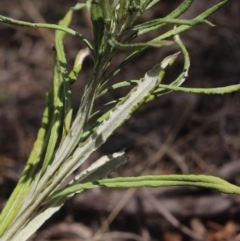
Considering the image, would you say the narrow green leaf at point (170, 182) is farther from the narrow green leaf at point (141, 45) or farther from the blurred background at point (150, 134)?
the blurred background at point (150, 134)

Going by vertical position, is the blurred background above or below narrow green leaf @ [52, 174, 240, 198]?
below

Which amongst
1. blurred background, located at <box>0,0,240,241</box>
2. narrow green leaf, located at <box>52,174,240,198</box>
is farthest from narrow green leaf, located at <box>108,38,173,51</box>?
blurred background, located at <box>0,0,240,241</box>

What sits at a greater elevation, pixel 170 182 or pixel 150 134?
pixel 170 182

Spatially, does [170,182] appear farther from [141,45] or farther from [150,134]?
[150,134]

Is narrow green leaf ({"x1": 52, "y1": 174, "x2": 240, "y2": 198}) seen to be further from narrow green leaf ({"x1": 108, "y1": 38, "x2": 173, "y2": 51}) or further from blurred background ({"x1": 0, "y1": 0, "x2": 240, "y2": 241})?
blurred background ({"x1": 0, "y1": 0, "x2": 240, "y2": 241})

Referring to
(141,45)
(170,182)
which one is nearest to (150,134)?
(170,182)

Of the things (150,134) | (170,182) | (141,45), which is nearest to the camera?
(141,45)

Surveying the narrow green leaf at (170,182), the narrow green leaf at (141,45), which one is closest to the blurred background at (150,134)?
the narrow green leaf at (170,182)

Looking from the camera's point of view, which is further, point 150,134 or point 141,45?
point 150,134

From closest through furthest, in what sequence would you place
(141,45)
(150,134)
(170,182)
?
1. (141,45)
2. (170,182)
3. (150,134)
